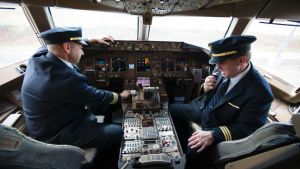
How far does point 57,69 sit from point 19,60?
1.41m

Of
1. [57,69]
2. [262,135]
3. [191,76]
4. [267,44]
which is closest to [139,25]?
A: [191,76]

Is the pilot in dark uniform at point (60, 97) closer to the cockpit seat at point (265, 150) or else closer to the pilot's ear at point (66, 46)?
the pilot's ear at point (66, 46)

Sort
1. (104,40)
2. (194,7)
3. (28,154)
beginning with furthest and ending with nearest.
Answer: (104,40), (194,7), (28,154)

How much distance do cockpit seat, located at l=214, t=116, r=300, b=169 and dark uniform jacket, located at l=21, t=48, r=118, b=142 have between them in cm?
115

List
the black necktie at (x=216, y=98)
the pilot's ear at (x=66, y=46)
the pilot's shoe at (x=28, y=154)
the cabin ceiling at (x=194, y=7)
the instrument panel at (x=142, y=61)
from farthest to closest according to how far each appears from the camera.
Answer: the instrument panel at (x=142, y=61)
the cabin ceiling at (x=194, y=7)
the black necktie at (x=216, y=98)
the pilot's ear at (x=66, y=46)
the pilot's shoe at (x=28, y=154)

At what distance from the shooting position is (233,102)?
1.88m

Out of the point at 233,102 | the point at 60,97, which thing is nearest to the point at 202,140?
the point at 233,102

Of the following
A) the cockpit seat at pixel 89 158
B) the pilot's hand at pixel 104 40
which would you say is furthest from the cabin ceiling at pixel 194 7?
the cockpit seat at pixel 89 158

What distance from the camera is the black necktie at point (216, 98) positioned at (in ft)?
6.70

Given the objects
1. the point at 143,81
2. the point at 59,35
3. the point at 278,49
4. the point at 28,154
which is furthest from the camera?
the point at 278,49

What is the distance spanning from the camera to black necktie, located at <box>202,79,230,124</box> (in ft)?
6.70

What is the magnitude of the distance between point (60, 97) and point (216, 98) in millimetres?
1321

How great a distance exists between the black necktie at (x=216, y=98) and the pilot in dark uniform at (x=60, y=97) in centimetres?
81

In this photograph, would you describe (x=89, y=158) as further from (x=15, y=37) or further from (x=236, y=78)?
(x=15, y=37)
